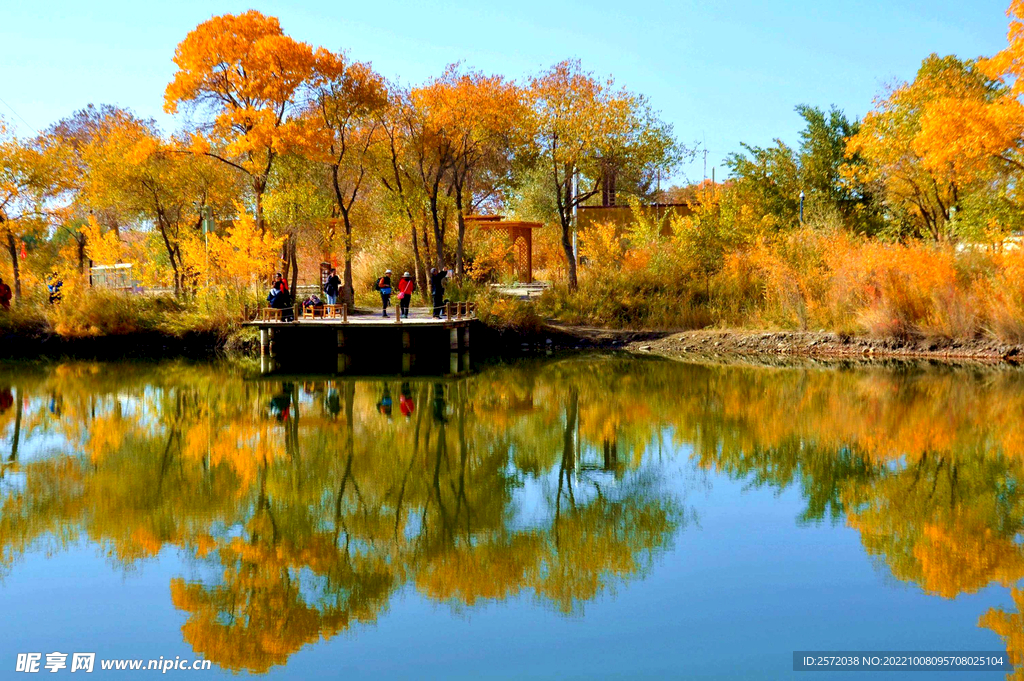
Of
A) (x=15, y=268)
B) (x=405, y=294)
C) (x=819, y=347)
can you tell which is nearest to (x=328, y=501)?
(x=405, y=294)

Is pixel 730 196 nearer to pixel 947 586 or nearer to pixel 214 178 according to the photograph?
pixel 214 178

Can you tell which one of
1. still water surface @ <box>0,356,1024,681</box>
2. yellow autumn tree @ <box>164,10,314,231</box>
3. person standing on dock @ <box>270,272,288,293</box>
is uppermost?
yellow autumn tree @ <box>164,10,314,231</box>

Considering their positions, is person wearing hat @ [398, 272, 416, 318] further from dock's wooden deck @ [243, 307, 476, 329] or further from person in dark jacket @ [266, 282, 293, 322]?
person in dark jacket @ [266, 282, 293, 322]

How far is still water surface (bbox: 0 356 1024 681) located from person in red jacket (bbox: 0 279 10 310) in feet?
37.3

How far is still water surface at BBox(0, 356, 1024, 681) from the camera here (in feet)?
25.5

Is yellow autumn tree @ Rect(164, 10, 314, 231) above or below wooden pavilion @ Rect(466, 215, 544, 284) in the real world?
above

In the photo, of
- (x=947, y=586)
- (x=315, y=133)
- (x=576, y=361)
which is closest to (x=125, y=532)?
(x=947, y=586)

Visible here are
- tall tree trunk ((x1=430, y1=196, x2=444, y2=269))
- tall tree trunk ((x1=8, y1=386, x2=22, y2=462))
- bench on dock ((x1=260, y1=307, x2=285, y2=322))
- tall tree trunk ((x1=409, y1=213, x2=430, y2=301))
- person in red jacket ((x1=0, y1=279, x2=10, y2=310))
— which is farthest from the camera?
tall tree trunk ((x1=409, y1=213, x2=430, y2=301))

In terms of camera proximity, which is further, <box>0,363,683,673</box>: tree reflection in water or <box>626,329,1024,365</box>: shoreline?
<box>626,329,1024,365</box>: shoreline

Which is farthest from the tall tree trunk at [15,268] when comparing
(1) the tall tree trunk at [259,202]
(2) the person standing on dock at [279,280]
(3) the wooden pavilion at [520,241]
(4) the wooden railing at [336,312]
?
(3) the wooden pavilion at [520,241]

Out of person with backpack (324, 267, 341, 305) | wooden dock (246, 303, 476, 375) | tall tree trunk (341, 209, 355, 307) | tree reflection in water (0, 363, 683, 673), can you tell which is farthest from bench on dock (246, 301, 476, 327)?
tree reflection in water (0, 363, 683, 673)

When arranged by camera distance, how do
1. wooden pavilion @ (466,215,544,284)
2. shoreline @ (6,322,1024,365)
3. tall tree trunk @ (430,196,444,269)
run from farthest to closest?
wooden pavilion @ (466,215,544,284) → tall tree trunk @ (430,196,444,269) → shoreline @ (6,322,1024,365)

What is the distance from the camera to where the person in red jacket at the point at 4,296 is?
2997cm

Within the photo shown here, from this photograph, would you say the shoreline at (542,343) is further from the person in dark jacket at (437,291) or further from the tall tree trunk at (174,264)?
the tall tree trunk at (174,264)
